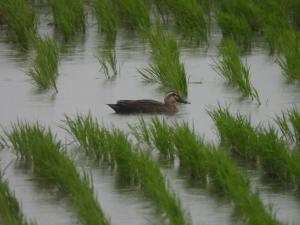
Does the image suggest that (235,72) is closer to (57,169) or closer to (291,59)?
(291,59)

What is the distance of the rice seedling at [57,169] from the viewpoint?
7.17 meters

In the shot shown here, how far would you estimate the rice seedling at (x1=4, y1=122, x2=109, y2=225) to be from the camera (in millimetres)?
7170

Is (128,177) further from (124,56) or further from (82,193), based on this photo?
(124,56)

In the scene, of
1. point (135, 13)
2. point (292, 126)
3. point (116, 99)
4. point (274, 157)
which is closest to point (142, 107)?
point (116, 99)

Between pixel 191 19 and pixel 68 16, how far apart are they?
139 cm

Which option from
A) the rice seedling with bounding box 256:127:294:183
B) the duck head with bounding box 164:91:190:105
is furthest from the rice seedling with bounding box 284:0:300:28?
the rice seedling with bounding box 256:127:294:183

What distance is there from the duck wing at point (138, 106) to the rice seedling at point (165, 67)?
0.88 m

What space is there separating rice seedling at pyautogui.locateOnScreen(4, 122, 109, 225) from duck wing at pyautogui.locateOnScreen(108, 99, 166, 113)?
112 centimetres

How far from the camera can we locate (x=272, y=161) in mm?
8516

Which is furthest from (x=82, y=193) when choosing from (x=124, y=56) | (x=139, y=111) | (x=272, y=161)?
(x=124, y=56)

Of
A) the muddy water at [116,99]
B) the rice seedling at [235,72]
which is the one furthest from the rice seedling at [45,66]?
the rice seedling at [235,72]

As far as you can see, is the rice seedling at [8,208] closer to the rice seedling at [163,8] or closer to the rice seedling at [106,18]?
the rice seedling at [106,18]

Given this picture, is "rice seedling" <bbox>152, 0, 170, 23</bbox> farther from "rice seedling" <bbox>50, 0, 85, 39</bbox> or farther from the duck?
the duck

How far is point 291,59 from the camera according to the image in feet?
39.9
